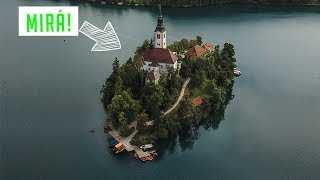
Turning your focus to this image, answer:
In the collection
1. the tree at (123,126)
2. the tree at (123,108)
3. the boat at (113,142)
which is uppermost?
the tree at (123,108)

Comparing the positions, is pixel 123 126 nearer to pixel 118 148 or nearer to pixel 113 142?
pixel 113 142

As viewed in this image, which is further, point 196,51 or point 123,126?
point 196,51

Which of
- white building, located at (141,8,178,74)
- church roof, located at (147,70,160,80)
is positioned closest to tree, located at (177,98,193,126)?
church roof, located at (147,70,160,80)

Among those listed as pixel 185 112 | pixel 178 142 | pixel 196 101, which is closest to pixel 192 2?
pixel 196 101

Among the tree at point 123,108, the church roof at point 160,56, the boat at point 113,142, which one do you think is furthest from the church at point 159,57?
the boat at point 113,142

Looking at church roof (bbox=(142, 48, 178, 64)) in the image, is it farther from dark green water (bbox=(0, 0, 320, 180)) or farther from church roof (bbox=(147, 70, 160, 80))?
dark green water (bbox=(0, 0, 320, 180))

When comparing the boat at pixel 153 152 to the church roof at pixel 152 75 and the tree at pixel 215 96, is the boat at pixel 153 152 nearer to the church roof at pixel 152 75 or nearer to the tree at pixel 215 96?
the church roof at pixel 152 75

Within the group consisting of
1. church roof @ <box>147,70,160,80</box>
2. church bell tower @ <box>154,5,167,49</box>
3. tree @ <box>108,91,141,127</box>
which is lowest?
tree @ <box>108,91,141,127</box>
